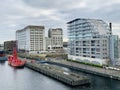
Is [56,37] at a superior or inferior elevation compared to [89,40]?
superior

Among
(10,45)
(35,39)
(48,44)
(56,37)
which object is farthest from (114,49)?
(10,45)

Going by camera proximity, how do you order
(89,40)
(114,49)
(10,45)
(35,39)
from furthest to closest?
(10,45) < (35,39) < (89,40) < (114,49)

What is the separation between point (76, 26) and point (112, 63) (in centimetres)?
2742

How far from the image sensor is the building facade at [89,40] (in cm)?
7512

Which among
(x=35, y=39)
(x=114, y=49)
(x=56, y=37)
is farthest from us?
(x=56, y=37)

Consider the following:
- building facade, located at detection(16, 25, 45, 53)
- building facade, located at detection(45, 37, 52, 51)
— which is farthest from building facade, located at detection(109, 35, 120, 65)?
building facade, located at detection(45, 37, 52, 51)

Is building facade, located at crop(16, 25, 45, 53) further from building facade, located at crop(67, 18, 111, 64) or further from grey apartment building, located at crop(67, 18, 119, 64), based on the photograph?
building facade, located at crop(67, 18, 111, 64)

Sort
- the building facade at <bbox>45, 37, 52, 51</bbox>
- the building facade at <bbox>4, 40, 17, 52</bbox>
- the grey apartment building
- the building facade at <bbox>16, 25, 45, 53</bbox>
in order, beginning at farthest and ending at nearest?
the building facade at <bbox>4, 40, 17, 52</bbox> < the building facade at <bbox>45, 37, 52, 51</bbox> < the building facade at <bbox>16, 25, 45, 53</bbox> < the grey apartment building

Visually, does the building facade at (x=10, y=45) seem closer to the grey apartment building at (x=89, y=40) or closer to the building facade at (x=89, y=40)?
the grey apartment building at (x=89, y=40)

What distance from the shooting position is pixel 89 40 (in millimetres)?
82312

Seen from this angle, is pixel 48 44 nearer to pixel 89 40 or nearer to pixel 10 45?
pixel 10 45

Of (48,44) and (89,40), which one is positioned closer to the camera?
(89,40)

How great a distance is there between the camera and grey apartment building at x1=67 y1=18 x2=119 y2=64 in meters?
75.0

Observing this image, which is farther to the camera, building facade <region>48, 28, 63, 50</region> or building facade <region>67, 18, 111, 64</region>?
building facade <region>48, 28, 63, 50</region>
